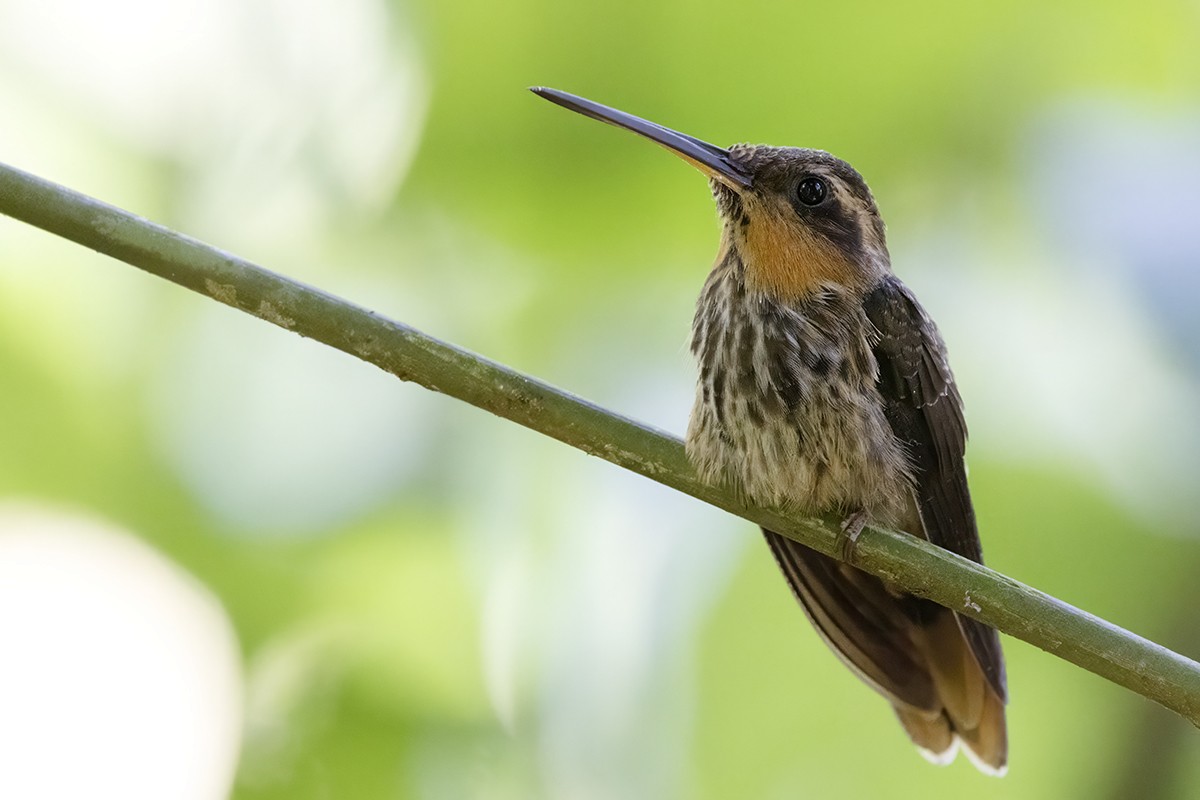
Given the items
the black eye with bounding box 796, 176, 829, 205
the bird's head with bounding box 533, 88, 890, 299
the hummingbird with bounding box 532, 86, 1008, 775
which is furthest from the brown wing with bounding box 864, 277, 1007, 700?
the black eye with bounding box 796, 176, 829, 205

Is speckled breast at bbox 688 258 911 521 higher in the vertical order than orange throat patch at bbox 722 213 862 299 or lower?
lower

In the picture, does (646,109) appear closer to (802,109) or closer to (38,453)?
(802,109)

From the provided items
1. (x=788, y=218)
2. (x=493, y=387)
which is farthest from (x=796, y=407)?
(x=493, y=387)

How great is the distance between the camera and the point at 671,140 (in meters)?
2.54

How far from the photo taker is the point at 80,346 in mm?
2998

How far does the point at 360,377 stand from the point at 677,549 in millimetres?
1015

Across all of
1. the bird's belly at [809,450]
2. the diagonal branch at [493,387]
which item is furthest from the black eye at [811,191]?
the diagonal branch at [493,387]

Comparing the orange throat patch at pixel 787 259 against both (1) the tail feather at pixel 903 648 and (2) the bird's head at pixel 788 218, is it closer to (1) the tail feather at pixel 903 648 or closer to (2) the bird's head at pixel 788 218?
(2) the bird's head at pixel 788 218

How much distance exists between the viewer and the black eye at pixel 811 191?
276cm

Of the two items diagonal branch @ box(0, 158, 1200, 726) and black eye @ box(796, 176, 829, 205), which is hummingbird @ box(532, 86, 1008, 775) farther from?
diagonal branch @ box(0, 158, 1200, 726)

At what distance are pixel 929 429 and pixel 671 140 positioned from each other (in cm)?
85

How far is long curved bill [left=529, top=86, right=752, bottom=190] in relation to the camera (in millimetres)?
2307

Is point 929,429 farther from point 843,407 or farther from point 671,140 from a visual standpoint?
point 671,140

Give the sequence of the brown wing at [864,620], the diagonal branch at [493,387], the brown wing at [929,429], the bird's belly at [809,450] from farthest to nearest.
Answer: the brown wing at [864,620]
the brown wing at [929,429]
the bird's belly at [809,450]
the diagonal branch at [493,387]
